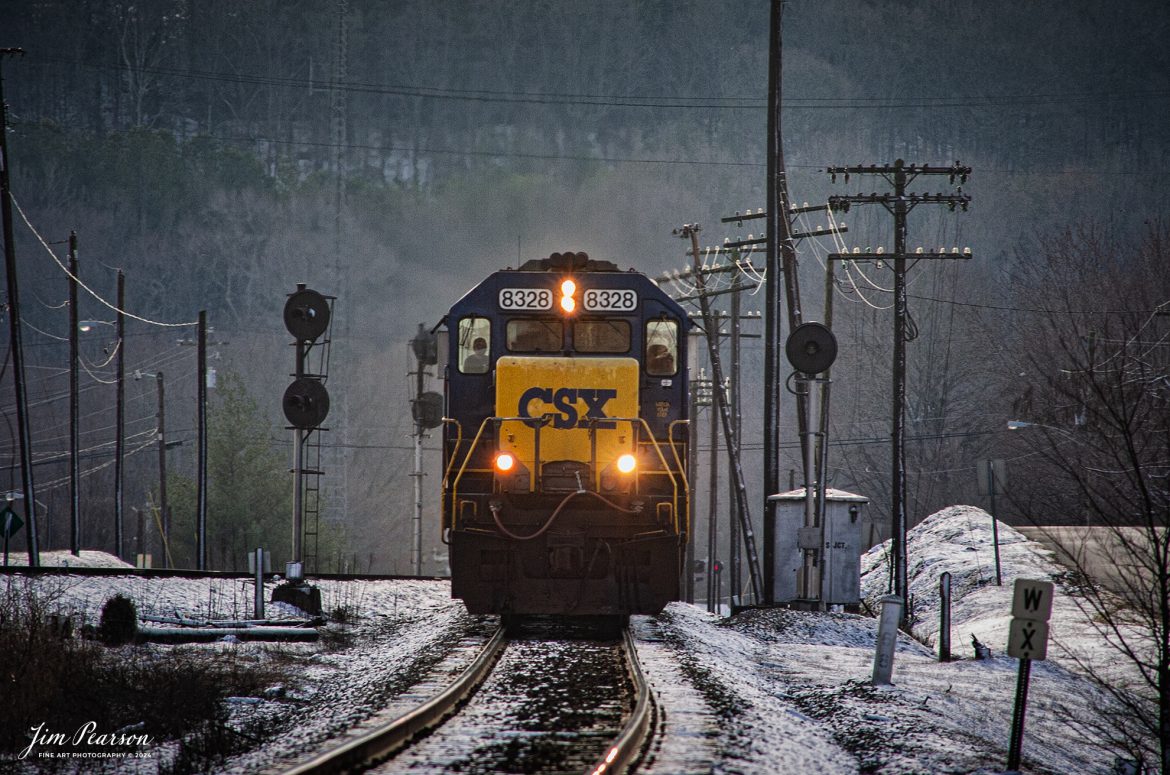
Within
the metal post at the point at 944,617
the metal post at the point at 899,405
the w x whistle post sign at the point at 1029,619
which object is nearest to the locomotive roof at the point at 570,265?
the metal post at the point at 944,617

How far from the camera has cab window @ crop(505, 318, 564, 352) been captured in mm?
14992

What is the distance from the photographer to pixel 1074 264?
66375 millimetres

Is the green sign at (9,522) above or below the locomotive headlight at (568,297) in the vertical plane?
below

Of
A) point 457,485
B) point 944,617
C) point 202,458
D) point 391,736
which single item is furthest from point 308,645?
point 202,458

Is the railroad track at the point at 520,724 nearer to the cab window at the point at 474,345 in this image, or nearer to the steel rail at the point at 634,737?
the steel rail at the point at 634,737

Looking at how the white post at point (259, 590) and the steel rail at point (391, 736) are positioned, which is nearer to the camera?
the steel rail at point (391, 736)

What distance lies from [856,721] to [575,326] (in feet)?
20.6

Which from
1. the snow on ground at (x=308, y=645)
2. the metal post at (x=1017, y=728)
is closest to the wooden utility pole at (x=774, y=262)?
the snow on ground at (x=308, y=645)

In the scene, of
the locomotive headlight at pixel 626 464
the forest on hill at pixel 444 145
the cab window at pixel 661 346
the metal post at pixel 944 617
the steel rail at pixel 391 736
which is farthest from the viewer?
the forest on hill at pixel 444 145

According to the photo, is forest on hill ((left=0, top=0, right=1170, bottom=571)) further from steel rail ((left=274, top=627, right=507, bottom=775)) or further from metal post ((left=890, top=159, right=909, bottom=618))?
steel rail ((left=274, top=627, right=507, bottom=775))

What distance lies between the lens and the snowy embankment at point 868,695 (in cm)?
923

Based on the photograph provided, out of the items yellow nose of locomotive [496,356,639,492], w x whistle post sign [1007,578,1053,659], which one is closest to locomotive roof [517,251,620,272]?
yellow nose of locomotive [496,356,639,492]

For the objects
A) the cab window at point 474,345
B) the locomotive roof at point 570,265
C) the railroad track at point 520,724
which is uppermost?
the locomotive roof at point 570,265

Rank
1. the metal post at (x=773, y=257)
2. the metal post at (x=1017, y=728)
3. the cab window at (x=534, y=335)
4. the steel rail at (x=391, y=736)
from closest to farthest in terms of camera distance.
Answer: the steel rail at (x=391, y=736)
the metal post at (x=1017, y=728)
the cab window at (x=534, y=335)
the metal post at (x=773, y=257)
